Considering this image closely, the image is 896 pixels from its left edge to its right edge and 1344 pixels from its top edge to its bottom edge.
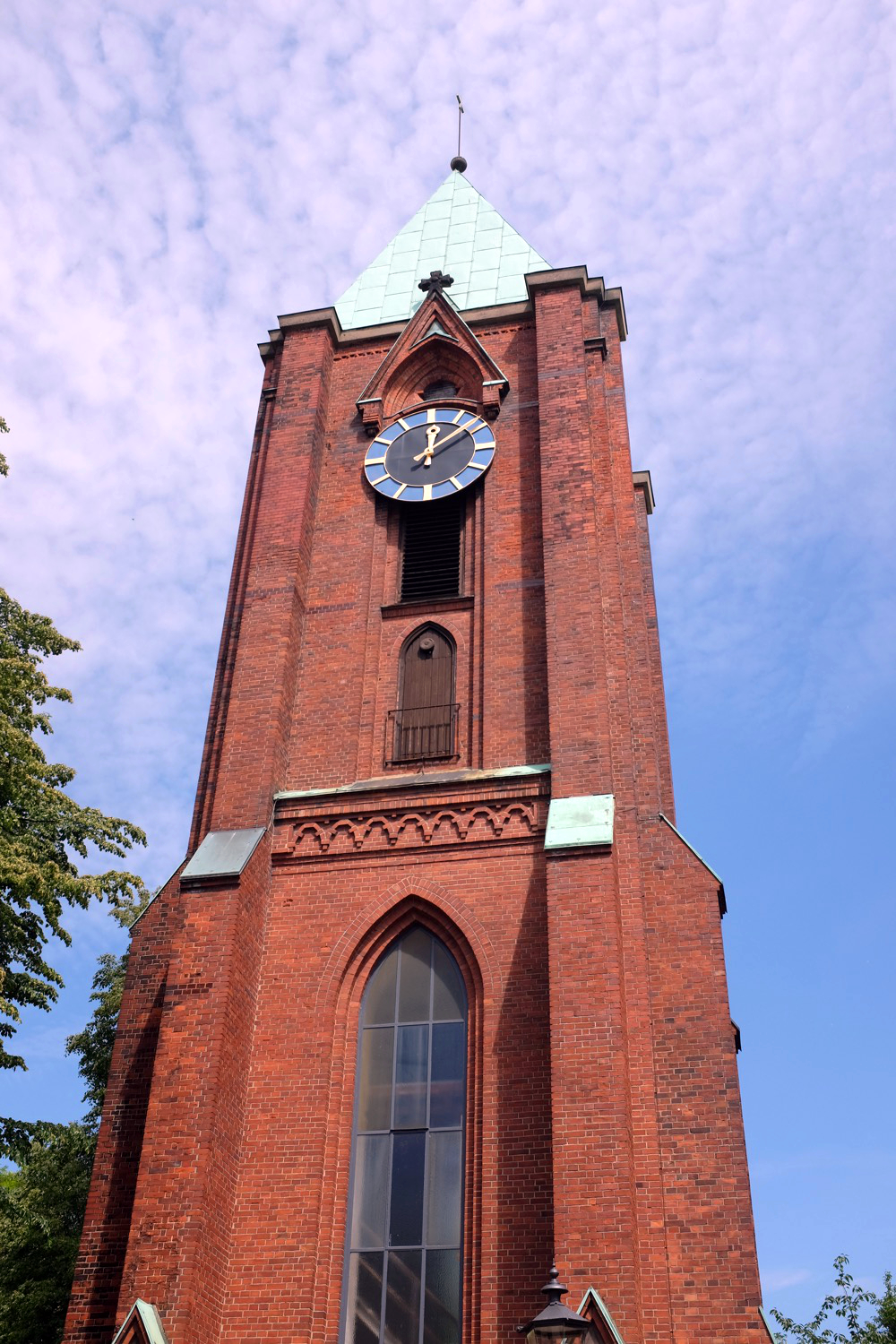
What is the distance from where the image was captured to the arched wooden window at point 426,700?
15844 mm

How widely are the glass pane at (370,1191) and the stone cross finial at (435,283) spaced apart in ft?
40.7

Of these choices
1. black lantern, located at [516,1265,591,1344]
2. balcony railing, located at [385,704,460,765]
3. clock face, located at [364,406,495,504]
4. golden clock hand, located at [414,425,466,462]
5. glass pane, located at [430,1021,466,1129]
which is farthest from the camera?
golden clock hand, located at [414,425,466,462]

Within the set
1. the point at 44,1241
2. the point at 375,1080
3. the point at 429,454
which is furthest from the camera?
the point at 44,1241

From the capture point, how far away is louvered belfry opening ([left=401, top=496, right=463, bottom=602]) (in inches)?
685

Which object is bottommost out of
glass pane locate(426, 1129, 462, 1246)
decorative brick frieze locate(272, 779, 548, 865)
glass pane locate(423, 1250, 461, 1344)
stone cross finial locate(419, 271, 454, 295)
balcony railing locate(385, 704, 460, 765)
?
glass pane locate(423, 1250, 461, 1344)

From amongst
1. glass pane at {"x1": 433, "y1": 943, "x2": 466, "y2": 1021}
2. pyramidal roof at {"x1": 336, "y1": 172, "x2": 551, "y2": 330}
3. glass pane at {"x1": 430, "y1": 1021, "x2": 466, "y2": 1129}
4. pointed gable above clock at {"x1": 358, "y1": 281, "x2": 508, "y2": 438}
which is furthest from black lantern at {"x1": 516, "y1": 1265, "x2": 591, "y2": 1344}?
pyramidal roof at {"x1": 336, "y1": 172, "x2": 551, "y2": 330}

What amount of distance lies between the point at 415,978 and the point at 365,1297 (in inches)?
119

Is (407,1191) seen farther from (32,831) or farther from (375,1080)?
(32,831)

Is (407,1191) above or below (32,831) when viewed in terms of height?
below

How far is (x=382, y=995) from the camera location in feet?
45.8

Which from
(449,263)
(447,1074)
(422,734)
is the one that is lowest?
(447,1074)

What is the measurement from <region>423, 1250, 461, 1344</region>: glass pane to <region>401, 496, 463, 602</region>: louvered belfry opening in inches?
309

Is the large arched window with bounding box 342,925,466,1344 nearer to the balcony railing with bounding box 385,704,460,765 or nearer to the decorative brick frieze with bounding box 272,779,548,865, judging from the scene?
the decorative brick frieze with bounding box 272,779,548,865

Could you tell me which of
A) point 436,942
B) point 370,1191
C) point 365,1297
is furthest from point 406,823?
point 365,1297
